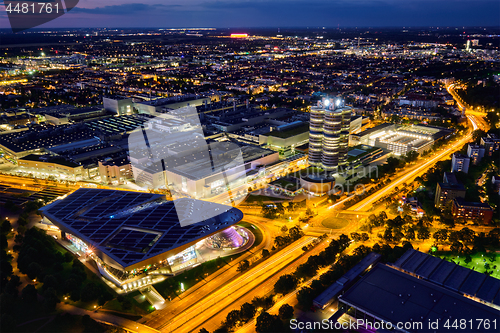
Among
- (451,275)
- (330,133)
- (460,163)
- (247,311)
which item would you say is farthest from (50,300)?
(460,163)

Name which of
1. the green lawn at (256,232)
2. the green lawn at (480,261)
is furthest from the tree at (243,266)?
the green lawn at (480,261)

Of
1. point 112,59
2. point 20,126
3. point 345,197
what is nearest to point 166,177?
point 345,197

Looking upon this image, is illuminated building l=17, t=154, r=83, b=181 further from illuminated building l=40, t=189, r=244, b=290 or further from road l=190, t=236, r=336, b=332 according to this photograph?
road l=190, t=236, r=336, b=332

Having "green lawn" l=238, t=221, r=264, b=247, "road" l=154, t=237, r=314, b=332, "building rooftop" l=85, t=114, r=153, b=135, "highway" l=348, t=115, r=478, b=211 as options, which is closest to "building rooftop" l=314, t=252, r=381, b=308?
"road" l=154, t=237, r=314, b=332

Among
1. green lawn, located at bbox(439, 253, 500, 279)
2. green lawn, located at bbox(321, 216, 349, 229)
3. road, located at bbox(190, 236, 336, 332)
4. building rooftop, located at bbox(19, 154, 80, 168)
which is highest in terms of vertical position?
building rooftop, located at bbox(19, 154, 80, 168)

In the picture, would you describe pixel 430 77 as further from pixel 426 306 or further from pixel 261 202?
pixel 426 306

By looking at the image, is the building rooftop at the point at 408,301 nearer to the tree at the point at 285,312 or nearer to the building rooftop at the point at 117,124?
the tree at the point at 285,312
